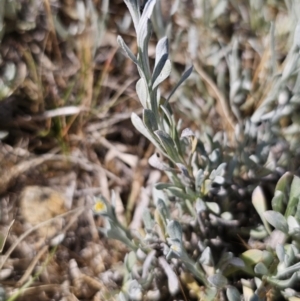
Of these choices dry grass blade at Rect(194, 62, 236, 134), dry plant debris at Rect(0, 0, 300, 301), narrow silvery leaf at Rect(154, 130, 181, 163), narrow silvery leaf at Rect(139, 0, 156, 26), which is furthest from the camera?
dry grass blade at Rect(194, 62, 236, 134)

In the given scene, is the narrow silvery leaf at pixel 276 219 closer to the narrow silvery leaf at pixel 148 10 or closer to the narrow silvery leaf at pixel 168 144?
the narrow silvery leaf at pixel 168 144

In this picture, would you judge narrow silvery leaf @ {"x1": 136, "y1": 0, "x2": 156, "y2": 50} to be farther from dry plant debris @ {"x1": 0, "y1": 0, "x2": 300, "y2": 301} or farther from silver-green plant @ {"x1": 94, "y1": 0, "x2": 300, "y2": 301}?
dry plant debris @ {"x1": 0, "y1": 0, "x2": 300, "y2": 301}

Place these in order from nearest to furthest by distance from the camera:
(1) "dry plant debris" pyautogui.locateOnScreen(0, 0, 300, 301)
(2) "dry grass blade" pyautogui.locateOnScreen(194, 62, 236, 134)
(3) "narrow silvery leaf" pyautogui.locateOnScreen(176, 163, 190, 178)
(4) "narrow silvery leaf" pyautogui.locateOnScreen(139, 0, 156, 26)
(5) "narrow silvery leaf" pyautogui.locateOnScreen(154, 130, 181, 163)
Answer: (4) "narrow silvery leaf" pyautogui.locateOnScreen(139, 0, 156, 26)
(5) "narrow silvery leaf" pyautogui.locateOnScreen(154, 130, 181, 163)
(3) "narrow silvery leaf" pyautogui.locateOnScreen(176, 163, 190, 178)
(1) "dry plant debris" pyautogui.locateOnScreen(0, 0, 300, 301)
(2) "dry grass blade" pyautogui.locateOnScreen(194, 62, 236, 134)

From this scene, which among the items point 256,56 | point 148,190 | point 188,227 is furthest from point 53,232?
point 256,56

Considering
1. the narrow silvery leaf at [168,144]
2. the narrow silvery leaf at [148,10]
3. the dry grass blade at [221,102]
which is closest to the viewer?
the narrow silvery leaf at [148,10]

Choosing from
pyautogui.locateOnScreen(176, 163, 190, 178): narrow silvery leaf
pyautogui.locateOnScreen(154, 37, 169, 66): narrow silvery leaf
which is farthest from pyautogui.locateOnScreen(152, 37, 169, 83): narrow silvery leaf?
pyautogui.locateOnScreen(176, 163, 190, 178): narrow silvery leaf

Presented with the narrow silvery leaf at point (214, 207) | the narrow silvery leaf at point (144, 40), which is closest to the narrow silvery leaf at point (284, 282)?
the narrow silvery leaf at point (214, 207)

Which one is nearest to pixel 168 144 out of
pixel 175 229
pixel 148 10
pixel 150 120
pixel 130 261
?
pixel 150 120

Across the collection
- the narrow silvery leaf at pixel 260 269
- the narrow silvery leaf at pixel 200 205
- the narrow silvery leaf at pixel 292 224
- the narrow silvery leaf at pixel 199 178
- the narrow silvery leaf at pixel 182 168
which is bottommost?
the narrow silvery leaf at pixel 260 269
